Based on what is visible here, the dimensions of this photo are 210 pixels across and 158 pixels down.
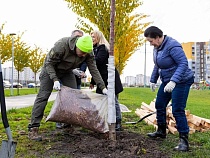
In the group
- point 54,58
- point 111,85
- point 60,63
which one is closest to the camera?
point 111,85

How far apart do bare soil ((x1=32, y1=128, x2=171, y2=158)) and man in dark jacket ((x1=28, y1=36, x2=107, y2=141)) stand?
17.7 inches

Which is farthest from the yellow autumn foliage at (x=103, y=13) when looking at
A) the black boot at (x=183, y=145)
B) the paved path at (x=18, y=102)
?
the black boot at (x=183, y=145)

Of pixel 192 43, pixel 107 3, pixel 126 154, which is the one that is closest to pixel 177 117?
pixel 126 154

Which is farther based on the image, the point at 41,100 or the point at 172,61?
the point at 41,100

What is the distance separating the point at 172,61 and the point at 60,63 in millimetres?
1722

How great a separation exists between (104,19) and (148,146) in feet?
20.6

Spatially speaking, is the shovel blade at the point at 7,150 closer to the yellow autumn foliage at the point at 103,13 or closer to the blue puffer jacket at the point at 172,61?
the blue puffer jacket at the point at 172,61

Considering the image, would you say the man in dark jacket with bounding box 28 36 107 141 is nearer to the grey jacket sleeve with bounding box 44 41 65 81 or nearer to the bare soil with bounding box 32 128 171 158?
the grey jacket sleeve with bounding box 44 41 65 81

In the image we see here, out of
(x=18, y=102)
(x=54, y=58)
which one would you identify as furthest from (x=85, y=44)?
(x=18, y=102)

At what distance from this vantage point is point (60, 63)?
16.3 ft

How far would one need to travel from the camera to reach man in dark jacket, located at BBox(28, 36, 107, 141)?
14.8 ft

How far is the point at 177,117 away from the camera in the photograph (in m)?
4.42

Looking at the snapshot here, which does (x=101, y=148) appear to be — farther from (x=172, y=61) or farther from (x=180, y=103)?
(x=172, y=61)

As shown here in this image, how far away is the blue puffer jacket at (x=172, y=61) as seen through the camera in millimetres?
4203
